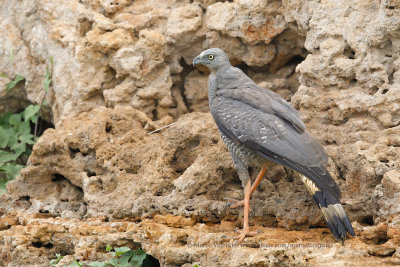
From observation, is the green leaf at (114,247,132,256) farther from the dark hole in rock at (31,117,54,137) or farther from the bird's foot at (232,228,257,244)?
the dark hole in rock at (31,117,54,137)

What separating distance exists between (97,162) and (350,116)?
281 cm

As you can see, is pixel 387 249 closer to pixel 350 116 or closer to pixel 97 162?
pixel 350 116

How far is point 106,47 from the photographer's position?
7773 millimetres

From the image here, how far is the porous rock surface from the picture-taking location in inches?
215

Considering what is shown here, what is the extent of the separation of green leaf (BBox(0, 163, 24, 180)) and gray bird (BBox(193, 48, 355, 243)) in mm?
3341

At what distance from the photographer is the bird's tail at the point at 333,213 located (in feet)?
16.6

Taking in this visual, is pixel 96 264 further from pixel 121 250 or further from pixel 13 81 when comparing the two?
pixel 13 81

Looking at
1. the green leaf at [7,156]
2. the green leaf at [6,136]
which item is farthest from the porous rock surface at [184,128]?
the green leaf at [7,156]

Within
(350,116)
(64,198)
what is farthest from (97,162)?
(350,116)

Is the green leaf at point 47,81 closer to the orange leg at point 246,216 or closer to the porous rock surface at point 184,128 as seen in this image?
the porous rock surface at point 184,128

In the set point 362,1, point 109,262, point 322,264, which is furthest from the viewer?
point 362,1

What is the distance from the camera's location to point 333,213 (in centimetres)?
520

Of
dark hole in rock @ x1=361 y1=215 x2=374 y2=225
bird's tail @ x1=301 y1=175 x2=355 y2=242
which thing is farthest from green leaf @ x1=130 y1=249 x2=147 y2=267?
dark hole in rock @ x1=361 y1=215 x2=374 y2=225

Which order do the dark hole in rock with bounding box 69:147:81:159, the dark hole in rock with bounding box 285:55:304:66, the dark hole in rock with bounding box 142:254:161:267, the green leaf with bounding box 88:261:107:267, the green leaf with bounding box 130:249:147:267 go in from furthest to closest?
the dark hole in rock with bounding box 285:55:304:66 → the dark hole in rock with bounding box 69:147:81:159 → the dark hole in rock with bounding box 142:254:161:267 → the green leaf with bounding box 130:249:147:267 → the green leaf with bounding box 88:261:107:267
